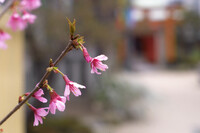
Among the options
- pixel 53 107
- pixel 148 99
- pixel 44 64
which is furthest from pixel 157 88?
pixel 53 107

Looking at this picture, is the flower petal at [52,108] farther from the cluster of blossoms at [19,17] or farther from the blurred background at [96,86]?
the blurred background at [96,86]

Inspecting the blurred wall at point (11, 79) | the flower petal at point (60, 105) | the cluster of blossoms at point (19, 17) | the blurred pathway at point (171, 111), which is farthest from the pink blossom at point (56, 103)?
the blurred pathway at point (171, 111)

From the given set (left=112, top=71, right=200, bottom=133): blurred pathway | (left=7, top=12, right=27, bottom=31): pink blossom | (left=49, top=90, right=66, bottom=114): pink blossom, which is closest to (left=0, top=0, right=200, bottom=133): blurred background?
(left=112, top=71, right=200, bottom=133): blurred pathway

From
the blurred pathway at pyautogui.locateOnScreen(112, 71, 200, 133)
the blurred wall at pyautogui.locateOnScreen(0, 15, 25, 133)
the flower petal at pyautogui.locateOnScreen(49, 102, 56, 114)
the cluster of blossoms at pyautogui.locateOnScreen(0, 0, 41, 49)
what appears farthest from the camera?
the blurred pathway at pyautogui.locateOnScreen(112, 71, 200, 133)

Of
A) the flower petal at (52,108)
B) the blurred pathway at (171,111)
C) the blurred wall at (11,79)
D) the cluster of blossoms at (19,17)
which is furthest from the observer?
the blurred pathway at (171,111)

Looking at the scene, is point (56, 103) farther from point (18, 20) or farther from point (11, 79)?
point (11, 79)

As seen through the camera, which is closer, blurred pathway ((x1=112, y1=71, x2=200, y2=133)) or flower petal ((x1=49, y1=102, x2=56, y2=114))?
flower petal ((x1=49, y1=102, x2=56, y2=114))

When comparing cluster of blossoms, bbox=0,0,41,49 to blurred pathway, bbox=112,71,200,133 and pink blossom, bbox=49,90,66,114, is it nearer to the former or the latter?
pink blossom, bbox=49,90,66,114

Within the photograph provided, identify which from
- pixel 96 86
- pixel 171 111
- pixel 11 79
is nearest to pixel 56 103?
pixel 11 79

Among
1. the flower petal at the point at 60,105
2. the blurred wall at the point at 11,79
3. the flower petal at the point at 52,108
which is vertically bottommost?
the flower petal at the point at 52,108

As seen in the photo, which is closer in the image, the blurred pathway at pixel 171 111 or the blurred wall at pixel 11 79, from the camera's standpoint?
the blurred wall at pixel 11 79
